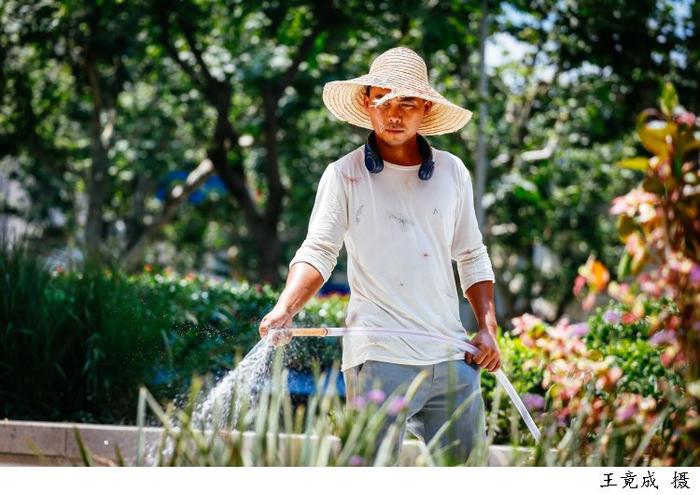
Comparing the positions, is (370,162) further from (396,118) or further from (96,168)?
(96,168)

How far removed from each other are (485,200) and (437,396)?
10330 mm

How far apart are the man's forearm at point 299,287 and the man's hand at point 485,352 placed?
22.6 inches

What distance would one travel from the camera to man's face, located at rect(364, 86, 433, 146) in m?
3.47

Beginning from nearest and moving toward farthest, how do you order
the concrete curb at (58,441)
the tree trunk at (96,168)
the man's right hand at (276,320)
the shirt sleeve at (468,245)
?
the man's right hand at (276,320), the shirt sleeve at (468,245), the concrete curb at (58,441), the tree trunk at (96,168)

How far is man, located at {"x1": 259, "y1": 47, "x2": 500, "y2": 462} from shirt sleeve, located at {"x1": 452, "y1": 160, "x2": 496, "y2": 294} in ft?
0.14

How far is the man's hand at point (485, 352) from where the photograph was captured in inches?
136

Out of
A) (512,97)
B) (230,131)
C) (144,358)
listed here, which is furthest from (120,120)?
(144,358)

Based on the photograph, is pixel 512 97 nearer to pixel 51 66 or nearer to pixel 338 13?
pixel 338 13

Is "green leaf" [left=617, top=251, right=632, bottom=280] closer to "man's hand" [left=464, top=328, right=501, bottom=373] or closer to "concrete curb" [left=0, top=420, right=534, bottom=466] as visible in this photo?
"man's hand" [left=464, top=328, right=501, bottom=373]

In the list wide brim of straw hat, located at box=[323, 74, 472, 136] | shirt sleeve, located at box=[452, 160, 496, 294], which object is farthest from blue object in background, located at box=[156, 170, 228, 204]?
shirt sleeve, located at box=[452, 160, 496, 294]

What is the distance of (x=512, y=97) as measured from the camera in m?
15.2

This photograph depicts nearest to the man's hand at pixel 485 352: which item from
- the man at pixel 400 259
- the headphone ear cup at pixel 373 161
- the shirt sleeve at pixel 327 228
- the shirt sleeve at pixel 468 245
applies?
the man at pixel 400 259

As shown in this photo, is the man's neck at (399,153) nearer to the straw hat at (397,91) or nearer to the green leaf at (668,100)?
the straw hat at (397,91)

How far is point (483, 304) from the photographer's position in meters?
3.60
